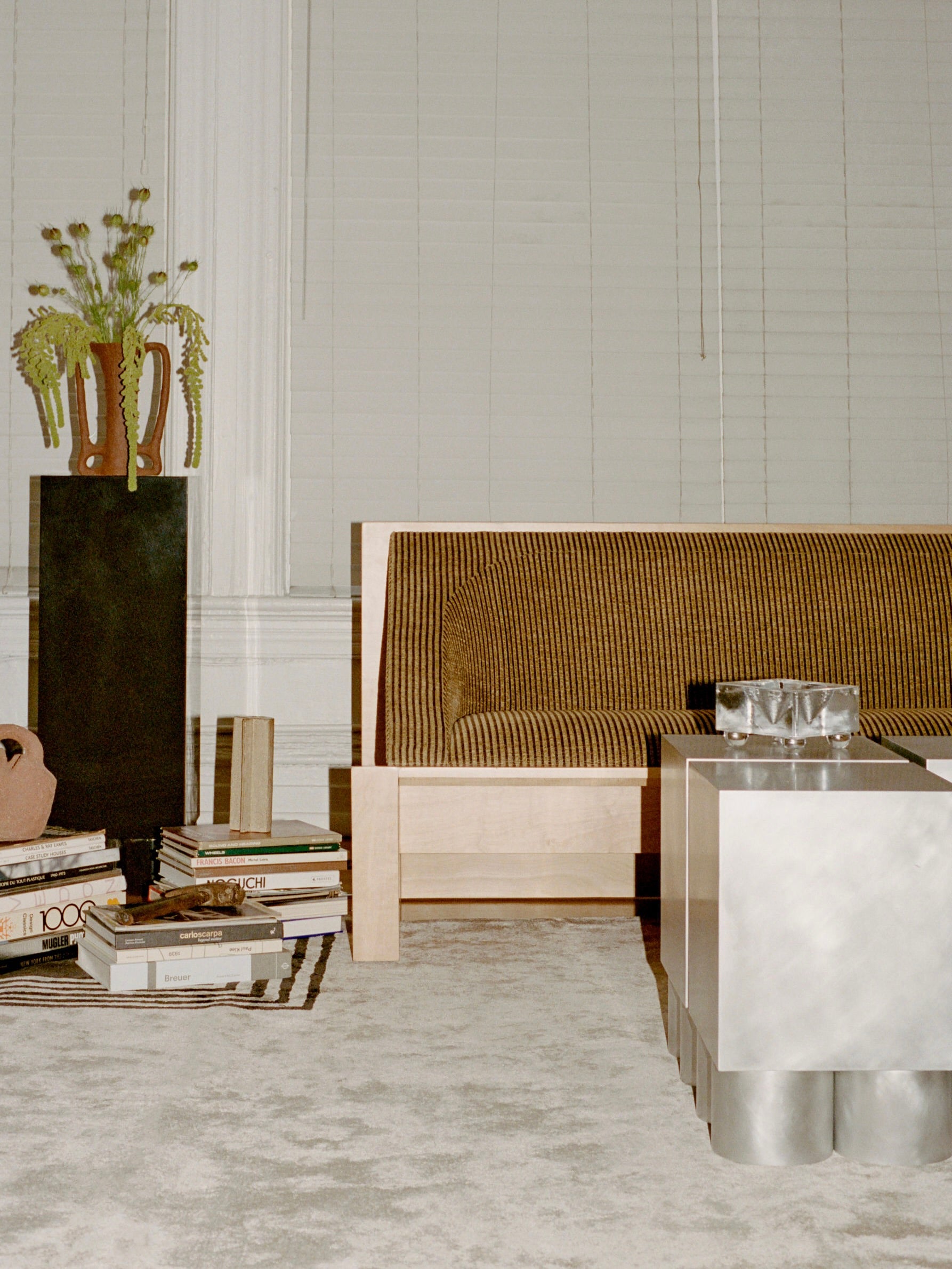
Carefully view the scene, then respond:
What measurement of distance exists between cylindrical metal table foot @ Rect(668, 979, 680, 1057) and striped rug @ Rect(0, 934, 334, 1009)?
1.90ft

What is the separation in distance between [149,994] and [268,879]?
381 millimetres

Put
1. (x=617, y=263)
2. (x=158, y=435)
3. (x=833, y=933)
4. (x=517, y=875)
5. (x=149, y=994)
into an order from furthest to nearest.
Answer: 1. (x=617, y=263)
2. (x=158, y=435)
3. (x=517, y=875)
4. (x=149, y=994)
5. (x=833, y=933)

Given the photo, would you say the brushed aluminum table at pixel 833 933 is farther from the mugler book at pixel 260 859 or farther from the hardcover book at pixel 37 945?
the hardcover book at pixel 37 945

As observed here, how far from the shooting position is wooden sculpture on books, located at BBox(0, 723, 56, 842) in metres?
2.20

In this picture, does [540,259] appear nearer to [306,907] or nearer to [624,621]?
[624,621]

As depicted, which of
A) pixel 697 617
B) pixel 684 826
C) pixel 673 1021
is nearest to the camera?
pixel 684 826

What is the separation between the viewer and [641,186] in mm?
3561

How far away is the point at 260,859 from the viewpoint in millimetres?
2336

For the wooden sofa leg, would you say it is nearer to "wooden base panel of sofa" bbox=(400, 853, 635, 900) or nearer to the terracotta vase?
"wooden base panel of sofa" bbox=(400, 853, 635, 900)

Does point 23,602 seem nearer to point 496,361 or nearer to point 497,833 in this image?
point 496,361

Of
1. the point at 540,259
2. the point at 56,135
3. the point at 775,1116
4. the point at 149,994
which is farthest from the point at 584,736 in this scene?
the point at 56,135

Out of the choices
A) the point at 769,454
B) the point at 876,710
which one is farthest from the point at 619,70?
the point at 876,710

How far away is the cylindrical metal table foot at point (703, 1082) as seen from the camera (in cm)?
139

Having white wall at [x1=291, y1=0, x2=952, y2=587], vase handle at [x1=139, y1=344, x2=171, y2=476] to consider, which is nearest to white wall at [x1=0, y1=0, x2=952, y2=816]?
white wall at [x1=291, y1=0, x2=952, y2=587]
